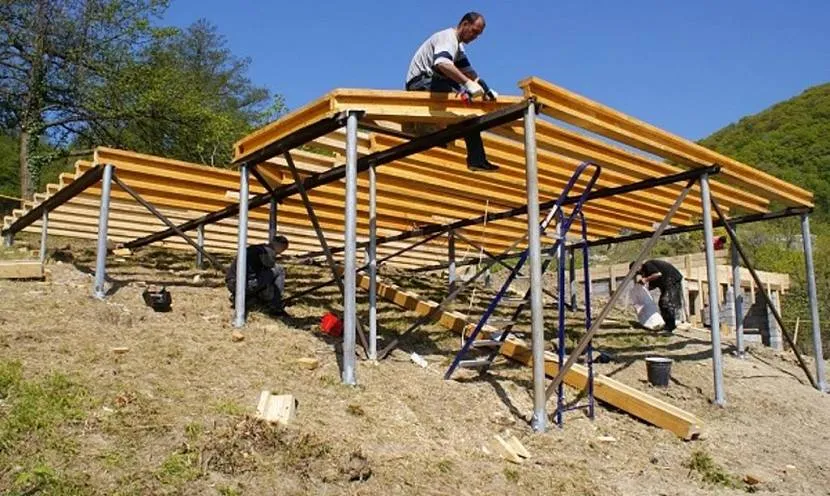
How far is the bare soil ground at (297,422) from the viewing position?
3962mm

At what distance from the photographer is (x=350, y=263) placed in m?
6.26

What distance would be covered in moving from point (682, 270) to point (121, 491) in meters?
18.3

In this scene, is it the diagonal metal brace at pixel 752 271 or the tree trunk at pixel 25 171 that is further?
the tree trunk at pixel 25 171

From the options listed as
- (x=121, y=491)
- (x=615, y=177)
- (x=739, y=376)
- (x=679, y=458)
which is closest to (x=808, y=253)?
(x=739, y=376)

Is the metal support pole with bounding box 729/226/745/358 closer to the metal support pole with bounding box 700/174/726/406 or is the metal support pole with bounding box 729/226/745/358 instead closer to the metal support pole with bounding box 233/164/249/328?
the metal support pole with bounding box 700/174/726/406

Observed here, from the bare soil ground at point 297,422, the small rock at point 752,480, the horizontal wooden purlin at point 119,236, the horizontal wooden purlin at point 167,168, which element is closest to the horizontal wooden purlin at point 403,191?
the horizontal wooden purlin at point 167,168

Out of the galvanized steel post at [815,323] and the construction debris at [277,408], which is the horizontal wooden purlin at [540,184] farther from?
the construction debris at [277,408]

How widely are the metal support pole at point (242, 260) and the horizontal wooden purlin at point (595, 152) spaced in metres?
3.21

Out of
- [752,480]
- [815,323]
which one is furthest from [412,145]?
[815,323]

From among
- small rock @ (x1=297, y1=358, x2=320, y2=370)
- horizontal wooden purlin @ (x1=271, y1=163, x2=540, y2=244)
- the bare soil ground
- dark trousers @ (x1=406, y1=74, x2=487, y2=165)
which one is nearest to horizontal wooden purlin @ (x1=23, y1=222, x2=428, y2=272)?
horizontal wooden purlin @ (x1=271, y1=163, x2=540, y2=244)

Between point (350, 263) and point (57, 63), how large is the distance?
23.0 m

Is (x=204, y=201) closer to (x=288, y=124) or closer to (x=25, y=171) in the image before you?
(x=288, y=124)

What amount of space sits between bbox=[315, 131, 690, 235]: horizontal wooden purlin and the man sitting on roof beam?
1.30m

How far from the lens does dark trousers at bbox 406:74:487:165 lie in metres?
6.55
